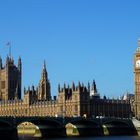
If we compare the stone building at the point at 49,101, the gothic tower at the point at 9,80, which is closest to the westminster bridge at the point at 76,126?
the stone building at the point at 49,101

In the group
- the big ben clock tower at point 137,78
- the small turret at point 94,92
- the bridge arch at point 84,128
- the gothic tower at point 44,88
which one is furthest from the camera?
the gothic tower at point 44,88

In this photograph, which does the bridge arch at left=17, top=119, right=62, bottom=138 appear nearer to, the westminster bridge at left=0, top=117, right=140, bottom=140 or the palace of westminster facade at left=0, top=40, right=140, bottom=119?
the westminster bridge at left=0, top=117, right=140, bottom=140

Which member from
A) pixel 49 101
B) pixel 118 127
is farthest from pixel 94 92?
pixel 118 127

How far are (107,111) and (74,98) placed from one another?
1503 centimetres

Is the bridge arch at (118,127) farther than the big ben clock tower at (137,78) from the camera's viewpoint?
No

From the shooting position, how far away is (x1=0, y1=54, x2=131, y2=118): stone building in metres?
143

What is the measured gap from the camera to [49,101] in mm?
156500

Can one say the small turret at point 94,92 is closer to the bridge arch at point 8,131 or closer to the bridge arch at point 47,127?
the bridge arch at point 47,127

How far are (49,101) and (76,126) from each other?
132 ft

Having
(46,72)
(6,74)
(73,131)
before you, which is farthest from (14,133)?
(6,74)

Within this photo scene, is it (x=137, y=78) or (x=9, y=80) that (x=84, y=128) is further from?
(x=9, y=80)

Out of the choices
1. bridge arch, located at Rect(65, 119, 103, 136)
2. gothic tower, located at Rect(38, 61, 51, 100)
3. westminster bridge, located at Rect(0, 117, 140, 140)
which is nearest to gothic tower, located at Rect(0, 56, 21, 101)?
gothic tower, located at Rect(38, 61, 51, 100)

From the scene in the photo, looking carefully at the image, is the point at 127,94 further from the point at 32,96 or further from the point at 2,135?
the point at 2,135

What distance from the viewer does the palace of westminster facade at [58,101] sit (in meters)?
143
